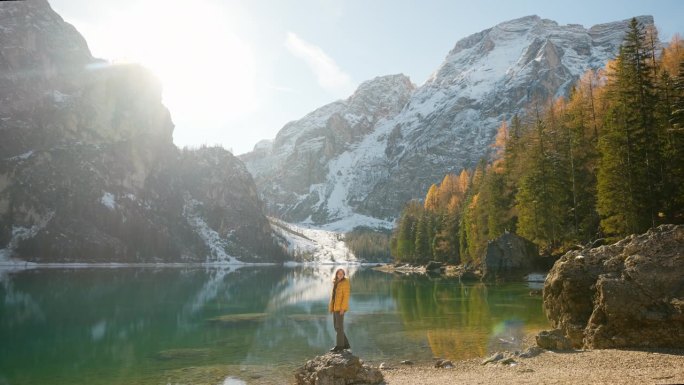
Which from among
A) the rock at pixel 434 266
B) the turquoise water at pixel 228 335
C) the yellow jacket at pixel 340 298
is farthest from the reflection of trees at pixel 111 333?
the rock at pixel 434 266

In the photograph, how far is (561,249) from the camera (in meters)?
49.7

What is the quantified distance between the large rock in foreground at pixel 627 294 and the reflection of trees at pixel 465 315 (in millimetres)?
4770

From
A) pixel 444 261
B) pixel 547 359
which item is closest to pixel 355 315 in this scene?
pixel 547 359

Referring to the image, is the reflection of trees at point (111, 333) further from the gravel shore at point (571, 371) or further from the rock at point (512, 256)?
the rock at point (512, 256)

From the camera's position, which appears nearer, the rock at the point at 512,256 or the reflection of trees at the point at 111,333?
the reflection of trees at the point at 111,333

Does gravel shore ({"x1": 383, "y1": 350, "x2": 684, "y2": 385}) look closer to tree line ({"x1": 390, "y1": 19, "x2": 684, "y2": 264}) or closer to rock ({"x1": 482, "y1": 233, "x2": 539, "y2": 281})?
tree line ({"x1": 390, "y1": 19, "x2": 684, "y2": 264})

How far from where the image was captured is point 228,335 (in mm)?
30109

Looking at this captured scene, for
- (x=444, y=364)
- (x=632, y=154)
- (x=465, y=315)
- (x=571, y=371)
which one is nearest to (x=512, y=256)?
(x=465, y=315)

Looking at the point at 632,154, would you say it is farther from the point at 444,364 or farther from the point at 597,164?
the point at 444,364

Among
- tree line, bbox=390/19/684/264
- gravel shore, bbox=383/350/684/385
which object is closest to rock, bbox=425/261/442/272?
tree line, bbox=390/19/684/264

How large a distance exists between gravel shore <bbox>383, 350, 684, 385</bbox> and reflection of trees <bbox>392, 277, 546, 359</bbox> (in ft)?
15.7

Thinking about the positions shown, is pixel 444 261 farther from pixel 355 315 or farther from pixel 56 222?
pixel 56 222

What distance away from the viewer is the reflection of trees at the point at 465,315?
24328 millimetres

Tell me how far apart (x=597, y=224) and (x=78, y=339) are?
147ft
